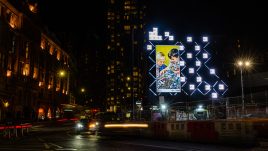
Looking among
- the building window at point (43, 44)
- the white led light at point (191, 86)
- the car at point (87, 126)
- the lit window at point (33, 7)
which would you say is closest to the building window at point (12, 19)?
the lit window at point (33, 7)

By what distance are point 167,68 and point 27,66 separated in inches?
1329

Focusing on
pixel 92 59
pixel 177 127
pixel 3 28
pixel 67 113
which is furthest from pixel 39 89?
pixel 92 59

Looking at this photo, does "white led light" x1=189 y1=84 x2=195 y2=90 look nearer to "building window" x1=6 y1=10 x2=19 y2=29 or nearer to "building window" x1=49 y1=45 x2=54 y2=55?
"building window" x1=6 y1=10 x2=19 y2=29

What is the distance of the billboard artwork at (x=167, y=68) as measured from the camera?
3844 centimetres

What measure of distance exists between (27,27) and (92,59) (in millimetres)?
116550

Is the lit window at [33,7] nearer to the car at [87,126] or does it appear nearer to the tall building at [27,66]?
the tall building at [27,66]

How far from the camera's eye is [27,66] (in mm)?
62969

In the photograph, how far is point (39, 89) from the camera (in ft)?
231

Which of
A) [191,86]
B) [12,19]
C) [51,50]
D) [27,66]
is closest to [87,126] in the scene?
[12,19]

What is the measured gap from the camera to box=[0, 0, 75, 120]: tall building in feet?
172

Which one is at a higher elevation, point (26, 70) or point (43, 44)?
point (43, 44)

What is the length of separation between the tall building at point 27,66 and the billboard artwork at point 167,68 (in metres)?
19.4

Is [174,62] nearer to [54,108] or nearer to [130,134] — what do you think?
[130,134]

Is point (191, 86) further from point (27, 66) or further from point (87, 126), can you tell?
point (87, 126)
